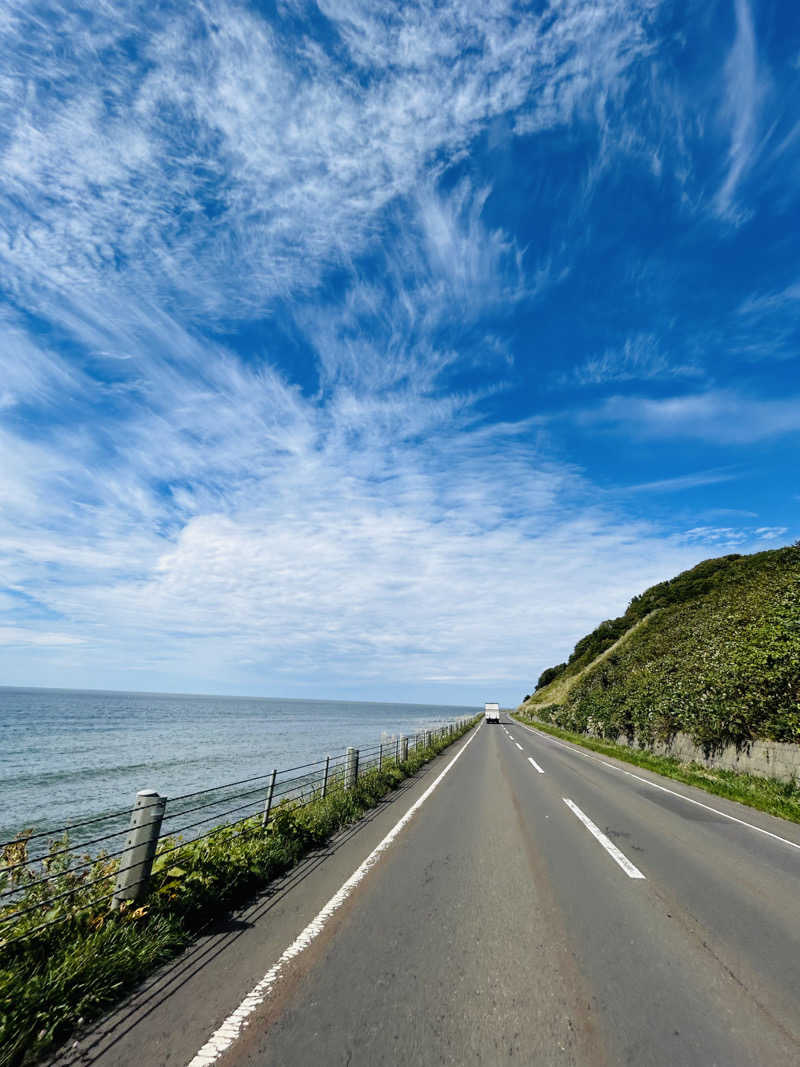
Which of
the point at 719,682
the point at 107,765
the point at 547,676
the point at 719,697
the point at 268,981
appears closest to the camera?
the point at 268,981

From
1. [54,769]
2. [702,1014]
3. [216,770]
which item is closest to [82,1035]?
[702,1014]

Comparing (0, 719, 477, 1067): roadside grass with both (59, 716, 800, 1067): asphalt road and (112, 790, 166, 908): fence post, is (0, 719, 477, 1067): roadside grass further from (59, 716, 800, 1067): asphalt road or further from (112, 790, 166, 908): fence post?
(59, 716, 800, 1067): asphalt road

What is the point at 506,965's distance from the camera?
4062mm

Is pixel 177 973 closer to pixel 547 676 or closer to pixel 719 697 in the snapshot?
pixel 719 697

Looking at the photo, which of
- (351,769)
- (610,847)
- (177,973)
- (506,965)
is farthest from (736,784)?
(177,973)

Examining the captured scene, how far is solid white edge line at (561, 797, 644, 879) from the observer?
257 inches

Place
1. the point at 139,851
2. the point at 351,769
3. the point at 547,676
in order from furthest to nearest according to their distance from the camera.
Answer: the point at 547,676 → the point at 351,769 → the point at 139,851

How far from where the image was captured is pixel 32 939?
3.91 metres

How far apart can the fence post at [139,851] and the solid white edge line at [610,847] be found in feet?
18.6

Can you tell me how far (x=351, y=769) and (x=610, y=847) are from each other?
5.73 meters

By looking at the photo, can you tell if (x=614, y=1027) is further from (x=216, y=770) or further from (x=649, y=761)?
(x=216, y=770)

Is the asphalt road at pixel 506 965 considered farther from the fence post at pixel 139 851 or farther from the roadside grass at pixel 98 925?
the fence post at pixel 139 851

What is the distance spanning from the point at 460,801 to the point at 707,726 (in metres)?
11.4

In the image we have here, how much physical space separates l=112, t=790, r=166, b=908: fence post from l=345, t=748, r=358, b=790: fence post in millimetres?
6678
